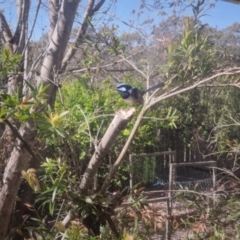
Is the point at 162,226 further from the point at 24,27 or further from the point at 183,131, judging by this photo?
the point at 183,131

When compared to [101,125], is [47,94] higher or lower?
higher

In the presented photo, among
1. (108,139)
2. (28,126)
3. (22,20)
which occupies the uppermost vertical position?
(22,20)

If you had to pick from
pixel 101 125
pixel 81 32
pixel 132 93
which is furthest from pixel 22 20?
pixel 132 93

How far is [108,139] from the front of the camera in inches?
78.5

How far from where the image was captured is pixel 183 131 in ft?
21.2

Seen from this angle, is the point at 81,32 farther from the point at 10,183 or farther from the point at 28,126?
the point at 10,183

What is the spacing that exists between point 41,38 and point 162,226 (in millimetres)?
2252

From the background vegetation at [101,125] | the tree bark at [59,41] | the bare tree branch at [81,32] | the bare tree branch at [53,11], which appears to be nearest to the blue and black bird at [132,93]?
the background vegetation at [101,125]

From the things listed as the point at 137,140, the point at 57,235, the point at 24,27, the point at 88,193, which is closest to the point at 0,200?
the point at 57,235

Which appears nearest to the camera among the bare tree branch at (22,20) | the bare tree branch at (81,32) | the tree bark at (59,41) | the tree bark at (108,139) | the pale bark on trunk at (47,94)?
the tree bark at (108,139)

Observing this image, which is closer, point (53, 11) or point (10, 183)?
point (10, 183)

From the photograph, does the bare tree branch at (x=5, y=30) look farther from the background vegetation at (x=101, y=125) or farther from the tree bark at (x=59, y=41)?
the tree bark at (x=59, y=41)

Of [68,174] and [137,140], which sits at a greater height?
[137,140]

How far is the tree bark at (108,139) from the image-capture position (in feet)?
6.31
